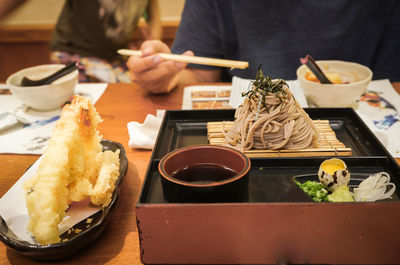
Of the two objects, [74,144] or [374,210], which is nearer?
[374,210]

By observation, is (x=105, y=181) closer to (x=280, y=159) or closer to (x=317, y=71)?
(x=280, y=159)

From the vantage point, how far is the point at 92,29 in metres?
3.74

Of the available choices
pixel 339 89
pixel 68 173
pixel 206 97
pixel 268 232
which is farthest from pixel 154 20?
pixel 268 232

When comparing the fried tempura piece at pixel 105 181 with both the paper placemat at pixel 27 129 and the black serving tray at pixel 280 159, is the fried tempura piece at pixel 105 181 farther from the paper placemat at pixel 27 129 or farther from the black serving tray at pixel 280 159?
the paper placemat at pixel 27 129

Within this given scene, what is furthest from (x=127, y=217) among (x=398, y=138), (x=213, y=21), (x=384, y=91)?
(x=213, y=21)

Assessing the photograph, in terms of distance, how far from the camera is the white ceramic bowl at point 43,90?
77.9 inches

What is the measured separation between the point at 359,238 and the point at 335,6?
85.6 inches

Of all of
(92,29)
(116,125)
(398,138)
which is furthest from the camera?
(92,29)

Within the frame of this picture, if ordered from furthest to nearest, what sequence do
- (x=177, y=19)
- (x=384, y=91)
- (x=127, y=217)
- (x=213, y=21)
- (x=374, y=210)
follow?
(x=177, y=19)
(x=213, y=21)
(x=384, y=91)
(x=127, y=217)
(x=374, y=210)

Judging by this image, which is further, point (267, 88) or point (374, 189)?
point (267, 88)

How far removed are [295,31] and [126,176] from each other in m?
1.99

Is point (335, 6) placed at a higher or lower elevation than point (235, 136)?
higher

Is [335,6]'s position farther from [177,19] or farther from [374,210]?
[177,19]

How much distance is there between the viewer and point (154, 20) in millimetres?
4090
